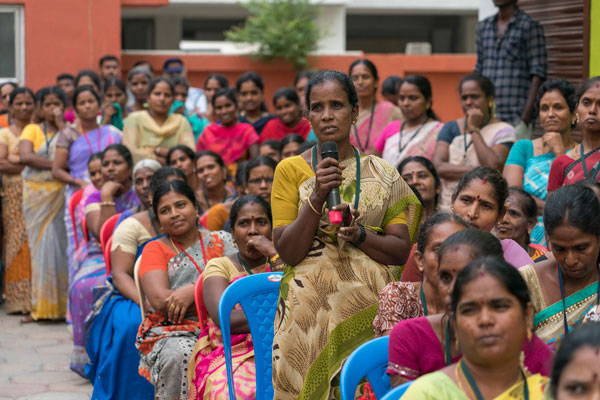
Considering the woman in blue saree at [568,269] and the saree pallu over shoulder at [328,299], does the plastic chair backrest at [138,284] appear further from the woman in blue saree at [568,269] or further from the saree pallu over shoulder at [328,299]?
the woman in blue saree at [568,269]

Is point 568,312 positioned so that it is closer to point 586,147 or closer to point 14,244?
point 586,147

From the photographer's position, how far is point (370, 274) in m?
3.96

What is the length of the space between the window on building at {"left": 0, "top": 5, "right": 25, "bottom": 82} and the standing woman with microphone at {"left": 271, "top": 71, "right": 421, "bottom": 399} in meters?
10.8

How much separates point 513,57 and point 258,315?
383 cm

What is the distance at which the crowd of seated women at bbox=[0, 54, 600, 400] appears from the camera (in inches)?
126

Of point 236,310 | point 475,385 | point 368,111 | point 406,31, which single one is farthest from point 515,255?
point 406,31

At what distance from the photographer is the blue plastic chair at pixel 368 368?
3404 millimetres

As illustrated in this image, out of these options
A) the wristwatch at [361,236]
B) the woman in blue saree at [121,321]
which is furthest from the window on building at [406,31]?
the wristwatch at [361,236]

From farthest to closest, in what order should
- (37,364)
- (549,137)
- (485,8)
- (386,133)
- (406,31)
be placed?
(406,31) < (485,8) < (37,364) < (386,133) < (549,137)

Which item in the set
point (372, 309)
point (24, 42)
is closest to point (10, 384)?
point (372, 309)

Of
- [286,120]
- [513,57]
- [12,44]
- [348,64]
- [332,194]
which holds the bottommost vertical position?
[332,194]

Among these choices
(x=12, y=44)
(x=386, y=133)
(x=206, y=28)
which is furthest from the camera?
(x=206, y=28)

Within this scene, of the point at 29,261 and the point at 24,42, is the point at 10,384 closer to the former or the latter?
the point at 29,261

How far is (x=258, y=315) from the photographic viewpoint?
487 cm
